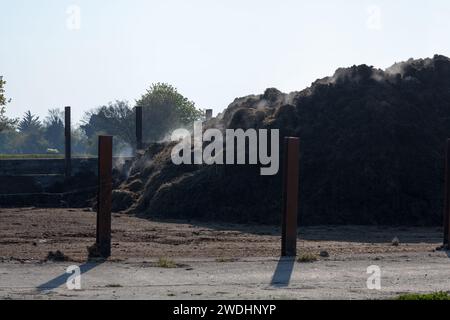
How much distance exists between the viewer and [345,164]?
31062mm

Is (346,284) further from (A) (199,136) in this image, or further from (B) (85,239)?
(A) (199,136)

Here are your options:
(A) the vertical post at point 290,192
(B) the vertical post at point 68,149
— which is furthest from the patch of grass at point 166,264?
(B) the vertical post at point 68,149

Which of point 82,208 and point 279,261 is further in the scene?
point 82,208

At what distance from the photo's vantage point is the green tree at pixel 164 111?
10094cm

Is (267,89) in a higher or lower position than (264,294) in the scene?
higher

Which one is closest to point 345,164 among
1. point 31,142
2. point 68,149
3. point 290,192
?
point 290,192

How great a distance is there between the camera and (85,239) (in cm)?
2248

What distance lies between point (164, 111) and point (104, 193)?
278 ft

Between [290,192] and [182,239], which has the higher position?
[290,192]

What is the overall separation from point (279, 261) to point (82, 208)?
21564mm

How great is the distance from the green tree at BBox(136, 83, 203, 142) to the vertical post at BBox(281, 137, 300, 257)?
82.0 m

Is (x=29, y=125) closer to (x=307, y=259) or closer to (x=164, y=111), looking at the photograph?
(x=164, y=111)
